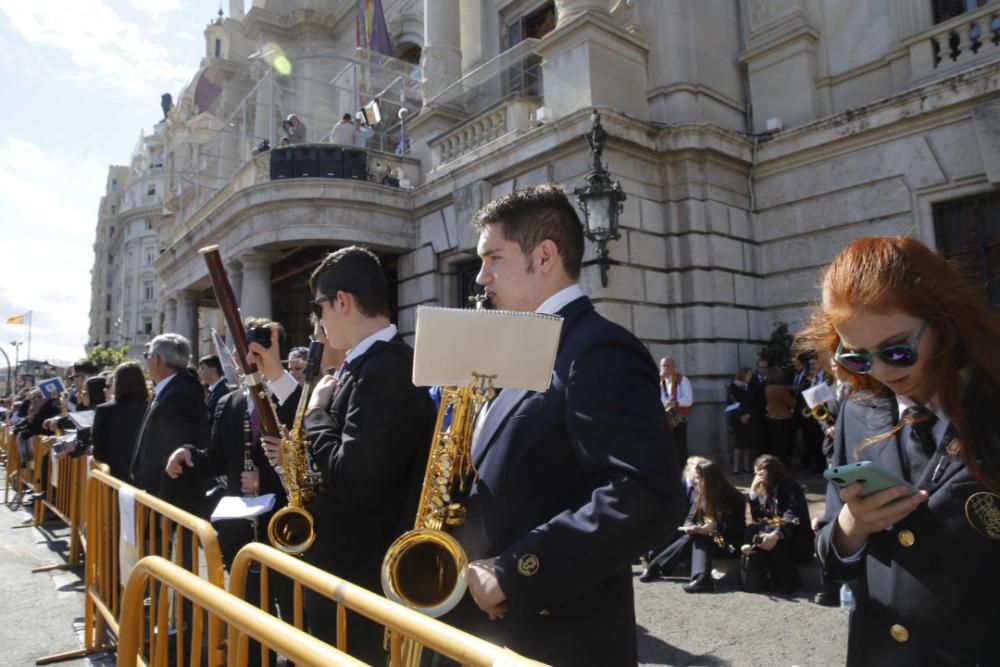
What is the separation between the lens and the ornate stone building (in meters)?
9.95

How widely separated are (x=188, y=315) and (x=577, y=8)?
13.5 meters

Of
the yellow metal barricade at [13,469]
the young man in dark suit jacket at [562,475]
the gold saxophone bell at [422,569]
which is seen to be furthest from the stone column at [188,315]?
the gold saxophone bell at [422,569]

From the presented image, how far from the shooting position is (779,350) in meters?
10.7

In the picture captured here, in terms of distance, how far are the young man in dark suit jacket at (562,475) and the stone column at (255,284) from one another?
12.5m

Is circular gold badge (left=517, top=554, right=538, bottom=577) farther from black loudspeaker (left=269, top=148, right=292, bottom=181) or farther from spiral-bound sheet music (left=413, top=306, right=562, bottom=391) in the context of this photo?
black loudspeaker (left=269, top=148, right=292, bottom=181)

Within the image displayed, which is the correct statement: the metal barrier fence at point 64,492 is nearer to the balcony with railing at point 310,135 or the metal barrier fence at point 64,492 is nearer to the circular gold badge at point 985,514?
the balcony with railing at point 310,135

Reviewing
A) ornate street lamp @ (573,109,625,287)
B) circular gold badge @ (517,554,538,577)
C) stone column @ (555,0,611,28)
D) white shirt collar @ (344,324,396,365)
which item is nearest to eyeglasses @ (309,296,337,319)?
white shirt collar @ (344,324,396,365)

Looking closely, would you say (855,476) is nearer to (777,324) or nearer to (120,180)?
(777,324)

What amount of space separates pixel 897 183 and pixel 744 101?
3.62 m

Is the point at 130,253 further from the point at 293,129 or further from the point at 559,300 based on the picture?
the point at 559,300

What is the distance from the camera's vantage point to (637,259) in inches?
420

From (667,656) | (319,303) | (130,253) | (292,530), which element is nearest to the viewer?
(292,530)

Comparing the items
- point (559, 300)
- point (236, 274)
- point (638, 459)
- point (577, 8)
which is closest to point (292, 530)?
point (559, 300)

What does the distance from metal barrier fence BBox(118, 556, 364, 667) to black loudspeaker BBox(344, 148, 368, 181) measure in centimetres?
1131
